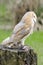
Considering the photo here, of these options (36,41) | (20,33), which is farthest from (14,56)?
(36,41)

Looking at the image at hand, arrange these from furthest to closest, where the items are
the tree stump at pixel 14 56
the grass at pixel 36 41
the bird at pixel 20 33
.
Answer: the grass at pixel 36 41
the bird at pixel 20 33
the tree stump at pixel 14 56

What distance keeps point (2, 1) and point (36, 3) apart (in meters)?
10.8

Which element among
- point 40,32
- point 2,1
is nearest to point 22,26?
point 40,32

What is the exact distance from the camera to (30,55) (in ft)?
21.5

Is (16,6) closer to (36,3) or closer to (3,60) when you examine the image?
(36,3)

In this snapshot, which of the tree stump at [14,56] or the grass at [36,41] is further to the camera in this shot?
the grass at [36,41]

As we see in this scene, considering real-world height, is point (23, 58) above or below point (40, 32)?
below

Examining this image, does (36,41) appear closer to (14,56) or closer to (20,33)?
(20,33)

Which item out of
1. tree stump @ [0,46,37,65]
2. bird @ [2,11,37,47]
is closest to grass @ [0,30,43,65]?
bird @ [2,11,37,47]

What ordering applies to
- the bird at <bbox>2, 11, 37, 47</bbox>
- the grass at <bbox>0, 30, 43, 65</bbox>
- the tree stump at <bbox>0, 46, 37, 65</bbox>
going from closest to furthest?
the tree stump at <bbox>0, 46, 37, 65</bbox>, the bird at <bbox>2, 11, 37, 47</bbox>, the grass at <bbox>0, 30, 43, 65</bbox>

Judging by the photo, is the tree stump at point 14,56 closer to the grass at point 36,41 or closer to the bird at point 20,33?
the bird at point 20,33

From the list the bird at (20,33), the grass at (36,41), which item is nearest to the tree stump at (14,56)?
the bird at (20,33)

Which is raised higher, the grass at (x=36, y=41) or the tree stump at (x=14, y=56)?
the grass at (x=36, y=41)

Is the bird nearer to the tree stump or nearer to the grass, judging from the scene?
the tree stump
